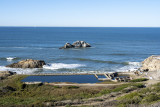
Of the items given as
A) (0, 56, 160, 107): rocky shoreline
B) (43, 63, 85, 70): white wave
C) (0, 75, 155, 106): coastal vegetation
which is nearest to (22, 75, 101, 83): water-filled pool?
(0, 56, 160, 107): rocky shoreline

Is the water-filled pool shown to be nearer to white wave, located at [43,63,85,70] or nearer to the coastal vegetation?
the coastal vegetation

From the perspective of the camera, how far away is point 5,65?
71.8 meters


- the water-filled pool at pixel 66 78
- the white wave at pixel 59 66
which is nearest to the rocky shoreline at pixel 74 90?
the water-filled pool at pixel 66 78

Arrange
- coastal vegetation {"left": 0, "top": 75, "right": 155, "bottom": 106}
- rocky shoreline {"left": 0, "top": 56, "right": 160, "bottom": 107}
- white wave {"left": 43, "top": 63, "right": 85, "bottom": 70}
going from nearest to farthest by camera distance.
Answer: rocky shoreline {"left": 0, "top": 56, "right": 160, "bottom": 107} → coastal vegetation {"left": 0, "top": 75, "right": 155, "bottom": 106} → white wave {"left": 43, "top": 63, "right": 85, "bottom": 70}

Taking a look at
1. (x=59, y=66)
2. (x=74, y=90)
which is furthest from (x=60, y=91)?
(x=59, y=66)

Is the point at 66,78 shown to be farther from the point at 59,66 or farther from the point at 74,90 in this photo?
the point at 59,66

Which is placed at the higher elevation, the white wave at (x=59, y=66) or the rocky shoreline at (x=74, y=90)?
the rocky shoreline at (x=74, y=90)

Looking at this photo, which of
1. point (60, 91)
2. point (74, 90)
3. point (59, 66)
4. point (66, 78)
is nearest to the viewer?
point (60, 91)

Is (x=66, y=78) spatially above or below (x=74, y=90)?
below

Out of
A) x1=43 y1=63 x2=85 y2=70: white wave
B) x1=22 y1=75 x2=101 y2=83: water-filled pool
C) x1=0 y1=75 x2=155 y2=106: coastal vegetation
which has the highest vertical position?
x1=0 y1=75 x2=155 y2=106: coastal vegetation

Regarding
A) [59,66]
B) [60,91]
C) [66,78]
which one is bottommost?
[66,78]

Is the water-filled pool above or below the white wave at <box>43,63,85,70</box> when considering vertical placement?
below

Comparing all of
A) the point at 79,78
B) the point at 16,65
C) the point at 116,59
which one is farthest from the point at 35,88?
the point at 116,59

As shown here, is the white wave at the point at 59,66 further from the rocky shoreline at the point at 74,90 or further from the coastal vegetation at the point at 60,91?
the coastal vegetation at the point at 60,91
